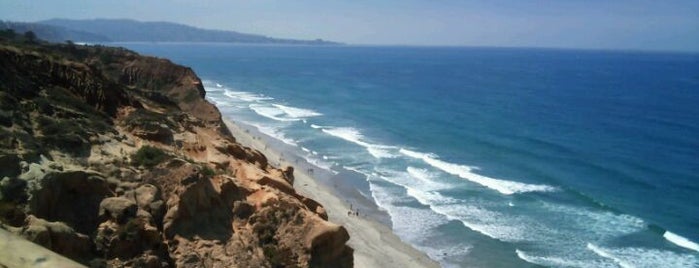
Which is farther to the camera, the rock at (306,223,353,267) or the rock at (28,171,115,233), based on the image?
the rock at (306,223,353,267)

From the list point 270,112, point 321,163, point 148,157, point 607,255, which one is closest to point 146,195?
point 148,157

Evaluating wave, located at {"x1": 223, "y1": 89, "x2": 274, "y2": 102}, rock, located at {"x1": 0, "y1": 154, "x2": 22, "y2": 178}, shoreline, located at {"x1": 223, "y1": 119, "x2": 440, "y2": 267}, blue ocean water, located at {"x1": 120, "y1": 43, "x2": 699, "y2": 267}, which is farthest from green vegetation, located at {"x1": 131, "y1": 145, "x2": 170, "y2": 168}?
wave, located at {"x1": 223, "y1": 89, "x2": 274, "y2": 102}

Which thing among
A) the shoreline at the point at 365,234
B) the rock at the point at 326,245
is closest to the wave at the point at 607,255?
the shoreline at the point at 365,234

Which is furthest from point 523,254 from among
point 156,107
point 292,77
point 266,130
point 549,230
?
point 292,77

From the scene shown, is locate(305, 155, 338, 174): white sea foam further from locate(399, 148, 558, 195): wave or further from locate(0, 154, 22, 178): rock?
locate(0, 154, 22, 178): rock

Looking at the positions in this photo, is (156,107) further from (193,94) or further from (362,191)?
(362,191)

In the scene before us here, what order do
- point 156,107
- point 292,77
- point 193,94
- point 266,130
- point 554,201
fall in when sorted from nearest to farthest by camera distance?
point 156,107, point 554,201, point 193,94, point 266,130, point 292,77

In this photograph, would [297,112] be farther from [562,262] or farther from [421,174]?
[562,262]
